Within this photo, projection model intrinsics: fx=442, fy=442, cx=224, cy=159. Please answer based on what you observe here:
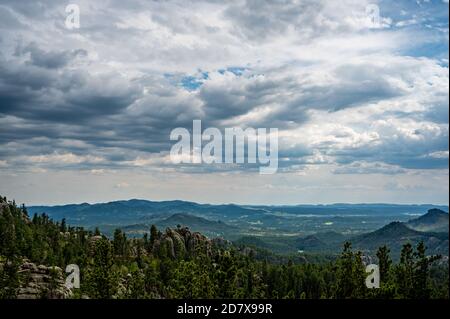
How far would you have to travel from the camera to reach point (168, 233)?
626 ft

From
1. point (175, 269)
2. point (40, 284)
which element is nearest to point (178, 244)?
point (40, 284)

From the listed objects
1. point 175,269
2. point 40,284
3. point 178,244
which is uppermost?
point 175,269

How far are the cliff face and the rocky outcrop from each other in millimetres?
67046

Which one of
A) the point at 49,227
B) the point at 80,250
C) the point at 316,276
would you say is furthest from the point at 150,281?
the point at 316,276

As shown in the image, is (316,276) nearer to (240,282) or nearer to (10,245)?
(240,282)

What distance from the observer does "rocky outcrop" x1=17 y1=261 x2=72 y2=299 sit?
8931 cm

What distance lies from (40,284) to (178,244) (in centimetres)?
8887

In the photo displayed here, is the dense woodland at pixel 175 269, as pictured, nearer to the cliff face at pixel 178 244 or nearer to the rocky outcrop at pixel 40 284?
the cliff face at pixel 178 244

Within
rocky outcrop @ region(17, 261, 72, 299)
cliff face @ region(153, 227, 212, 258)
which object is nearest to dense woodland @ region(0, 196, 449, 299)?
cliff face @ region(153, 227, 212, 258)

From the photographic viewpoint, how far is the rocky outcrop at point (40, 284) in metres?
89.3

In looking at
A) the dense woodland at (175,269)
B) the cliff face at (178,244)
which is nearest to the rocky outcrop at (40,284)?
the dense woodland at (175,269)

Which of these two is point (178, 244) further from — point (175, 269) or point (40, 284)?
point (175, 269)

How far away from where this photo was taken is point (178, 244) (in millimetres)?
183000
